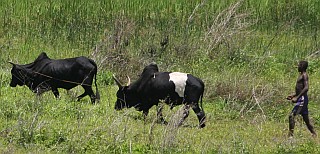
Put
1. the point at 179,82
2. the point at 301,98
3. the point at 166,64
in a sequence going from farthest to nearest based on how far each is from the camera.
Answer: the point at 166,64 < the point at 179,82 < the point at 301,98

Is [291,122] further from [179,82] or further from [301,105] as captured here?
[179,82]

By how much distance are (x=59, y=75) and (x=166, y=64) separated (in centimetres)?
295

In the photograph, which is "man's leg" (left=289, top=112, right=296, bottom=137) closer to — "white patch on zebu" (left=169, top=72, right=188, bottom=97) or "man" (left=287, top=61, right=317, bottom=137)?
"man" (left=287, top=61, right=317, bottom=137)

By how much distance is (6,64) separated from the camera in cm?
1279

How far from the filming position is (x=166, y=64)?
13.0 metres

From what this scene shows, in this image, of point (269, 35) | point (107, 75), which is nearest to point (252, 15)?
point (269, 35)

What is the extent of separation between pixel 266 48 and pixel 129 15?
10.2 feet

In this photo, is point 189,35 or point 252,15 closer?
point 189,35

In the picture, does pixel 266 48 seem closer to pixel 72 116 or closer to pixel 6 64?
pixel 6 64

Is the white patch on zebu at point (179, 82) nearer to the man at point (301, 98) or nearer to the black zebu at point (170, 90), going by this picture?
the black zebu at point (170, 90)

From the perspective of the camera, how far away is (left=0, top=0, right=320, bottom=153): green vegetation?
8.23 meters

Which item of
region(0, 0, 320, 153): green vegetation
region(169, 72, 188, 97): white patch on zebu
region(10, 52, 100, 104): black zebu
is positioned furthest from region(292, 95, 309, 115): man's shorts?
region(10, 52, 100, 104): black zebu

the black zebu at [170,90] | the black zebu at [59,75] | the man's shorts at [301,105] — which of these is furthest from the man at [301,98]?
the black zebu at [59,75]

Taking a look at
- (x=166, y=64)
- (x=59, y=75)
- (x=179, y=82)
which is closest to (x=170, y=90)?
(x=179, y=82)
